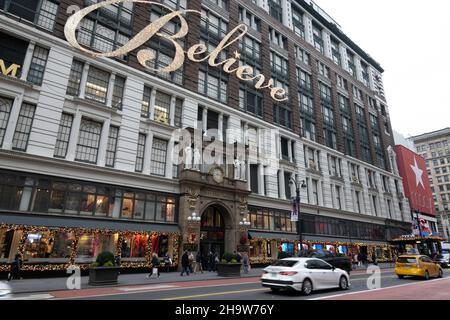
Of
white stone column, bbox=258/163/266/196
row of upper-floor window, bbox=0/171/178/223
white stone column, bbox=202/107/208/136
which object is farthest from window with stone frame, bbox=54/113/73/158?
white stone column, bbox=258/163/266/196

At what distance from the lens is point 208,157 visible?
96.6ft

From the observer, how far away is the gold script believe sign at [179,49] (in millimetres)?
24067

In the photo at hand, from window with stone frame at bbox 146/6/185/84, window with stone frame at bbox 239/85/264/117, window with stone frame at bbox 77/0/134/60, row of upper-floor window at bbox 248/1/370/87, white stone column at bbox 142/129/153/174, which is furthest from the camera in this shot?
row of upper-floor window at bbox 248/1/370/87

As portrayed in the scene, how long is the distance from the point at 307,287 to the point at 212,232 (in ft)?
57.8

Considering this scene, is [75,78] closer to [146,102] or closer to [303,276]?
[146,102]

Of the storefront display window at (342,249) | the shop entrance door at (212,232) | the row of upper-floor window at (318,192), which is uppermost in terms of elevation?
the row of upper-floor window at (318,192)

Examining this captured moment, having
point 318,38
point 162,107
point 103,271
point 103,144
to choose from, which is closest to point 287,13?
point 318,38

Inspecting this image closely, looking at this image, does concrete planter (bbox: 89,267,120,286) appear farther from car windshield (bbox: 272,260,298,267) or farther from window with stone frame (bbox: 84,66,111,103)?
window with stone frame (bbox: 84,66,111,103)

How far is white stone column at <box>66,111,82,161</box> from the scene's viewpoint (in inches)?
840

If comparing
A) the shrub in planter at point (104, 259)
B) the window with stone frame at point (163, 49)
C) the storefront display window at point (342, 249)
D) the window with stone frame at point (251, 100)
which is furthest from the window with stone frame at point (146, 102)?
the storefront display window at point (342, 249)

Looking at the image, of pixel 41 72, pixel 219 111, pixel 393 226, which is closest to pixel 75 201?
pixel 41 72

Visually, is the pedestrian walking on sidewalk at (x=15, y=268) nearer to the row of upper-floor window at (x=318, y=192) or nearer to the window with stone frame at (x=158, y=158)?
the window with stone frame at (x=158, y=158)

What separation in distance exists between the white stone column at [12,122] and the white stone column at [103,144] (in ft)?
18.5
